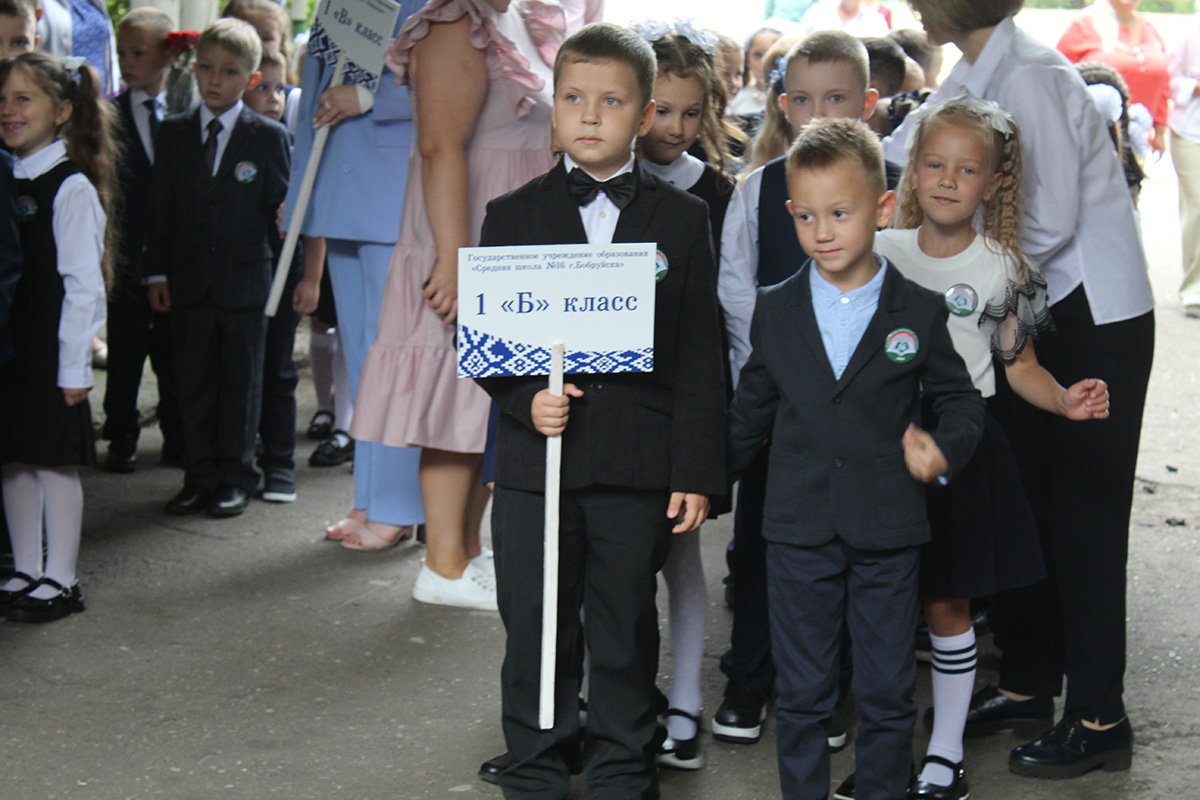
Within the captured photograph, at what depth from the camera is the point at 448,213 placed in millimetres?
3729

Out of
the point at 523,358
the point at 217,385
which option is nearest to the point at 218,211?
the point at 217,385

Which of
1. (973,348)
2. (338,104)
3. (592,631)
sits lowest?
(592,631)

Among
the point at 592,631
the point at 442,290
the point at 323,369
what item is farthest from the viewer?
the point at 323,369

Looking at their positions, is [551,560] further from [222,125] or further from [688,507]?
[222,125]

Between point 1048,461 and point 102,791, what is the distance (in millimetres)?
2337

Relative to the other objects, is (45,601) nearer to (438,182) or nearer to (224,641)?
(224,641)

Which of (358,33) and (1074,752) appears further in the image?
(358,33)

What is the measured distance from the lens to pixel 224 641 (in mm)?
3848

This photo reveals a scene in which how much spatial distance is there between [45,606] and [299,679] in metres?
0.91

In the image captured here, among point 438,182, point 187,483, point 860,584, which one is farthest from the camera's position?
point 187,483

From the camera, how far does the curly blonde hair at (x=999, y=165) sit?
292cm

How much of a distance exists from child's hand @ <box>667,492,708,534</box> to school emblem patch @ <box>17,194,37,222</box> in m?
2.31

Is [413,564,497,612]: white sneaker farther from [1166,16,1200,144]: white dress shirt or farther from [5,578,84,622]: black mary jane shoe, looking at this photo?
[1166,16,1200,144]: white dress shirt

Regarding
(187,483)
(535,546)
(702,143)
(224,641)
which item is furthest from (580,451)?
(187,483)
